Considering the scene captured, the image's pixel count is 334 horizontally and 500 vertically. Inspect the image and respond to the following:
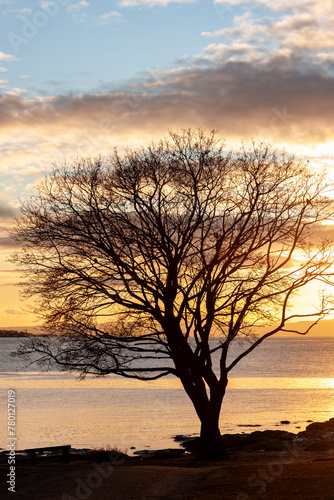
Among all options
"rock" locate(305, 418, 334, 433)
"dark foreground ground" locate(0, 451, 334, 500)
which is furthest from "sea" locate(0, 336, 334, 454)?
"dark foreground ground" locate(0, 451, 334, 500)

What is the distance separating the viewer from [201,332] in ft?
73.9

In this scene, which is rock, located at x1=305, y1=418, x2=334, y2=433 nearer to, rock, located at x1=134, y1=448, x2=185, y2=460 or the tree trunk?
rock, located at x1=134, y1=448, x2=185, y2=460

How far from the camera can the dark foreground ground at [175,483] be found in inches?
540

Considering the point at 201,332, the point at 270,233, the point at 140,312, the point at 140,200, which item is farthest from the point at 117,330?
the point at 270,233

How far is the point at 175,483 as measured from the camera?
53.0 feet

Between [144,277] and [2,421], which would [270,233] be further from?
[2,421]

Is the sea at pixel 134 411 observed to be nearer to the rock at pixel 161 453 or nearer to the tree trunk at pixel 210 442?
the rock at pixel 161 453

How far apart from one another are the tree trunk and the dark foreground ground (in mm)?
3529

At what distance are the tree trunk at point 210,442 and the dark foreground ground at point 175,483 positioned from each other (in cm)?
353

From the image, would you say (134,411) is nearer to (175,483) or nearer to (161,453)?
(161,453)

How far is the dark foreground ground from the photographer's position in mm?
13727

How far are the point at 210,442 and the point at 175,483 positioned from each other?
620 centimetres

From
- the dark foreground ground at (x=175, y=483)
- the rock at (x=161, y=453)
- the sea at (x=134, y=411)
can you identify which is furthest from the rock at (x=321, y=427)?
the dark foreground ground at (x=175, y=483)

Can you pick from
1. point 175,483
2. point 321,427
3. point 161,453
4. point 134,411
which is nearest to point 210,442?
point 175,483
